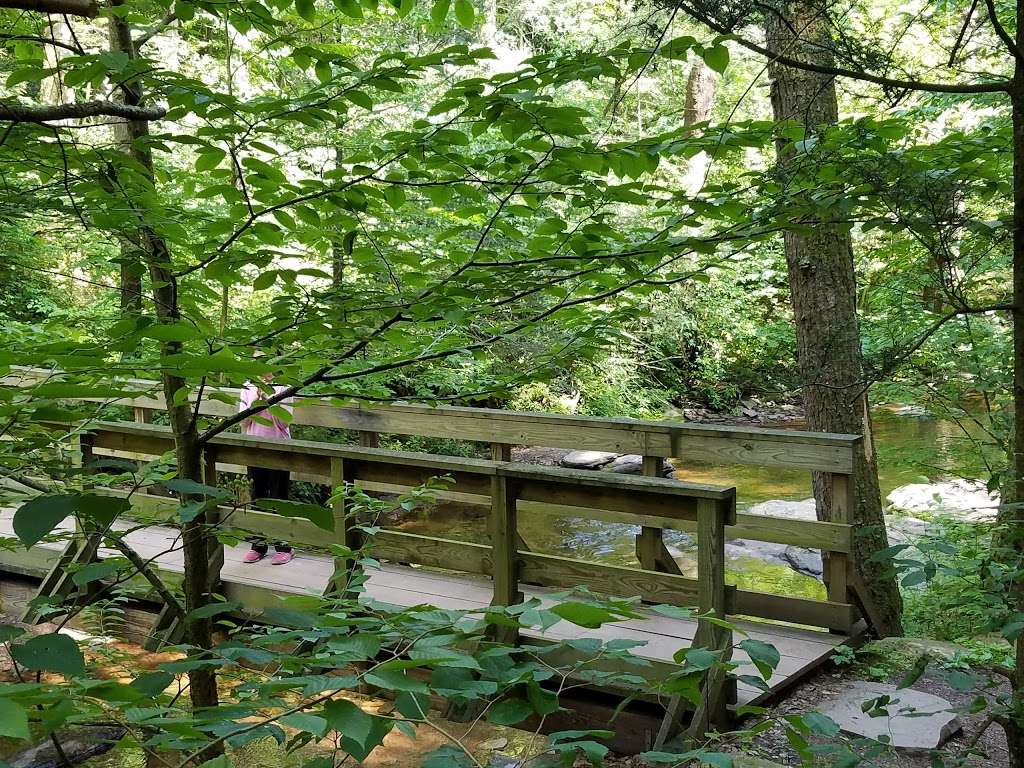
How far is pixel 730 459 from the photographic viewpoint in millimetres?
4496

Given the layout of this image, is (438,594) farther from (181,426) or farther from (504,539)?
(181,426)

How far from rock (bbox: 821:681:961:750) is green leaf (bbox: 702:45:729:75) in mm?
2350

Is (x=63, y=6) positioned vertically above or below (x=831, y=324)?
above

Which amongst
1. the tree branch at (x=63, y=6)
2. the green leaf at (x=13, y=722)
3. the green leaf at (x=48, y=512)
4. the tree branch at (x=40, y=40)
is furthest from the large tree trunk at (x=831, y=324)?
the green leaf at (x=13, y=722)

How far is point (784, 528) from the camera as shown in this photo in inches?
168

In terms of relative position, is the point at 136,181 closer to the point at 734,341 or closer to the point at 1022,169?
the point at 1022,169

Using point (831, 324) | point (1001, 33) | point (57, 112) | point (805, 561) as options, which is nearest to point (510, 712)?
point (57, 112)

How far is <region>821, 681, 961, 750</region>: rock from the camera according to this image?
3223mm

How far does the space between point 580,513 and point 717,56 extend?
298 cm

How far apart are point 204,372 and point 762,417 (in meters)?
17.2

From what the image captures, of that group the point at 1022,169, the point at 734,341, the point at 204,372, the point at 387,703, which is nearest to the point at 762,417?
the point at 734,341

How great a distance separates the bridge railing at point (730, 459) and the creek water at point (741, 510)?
1649 mm

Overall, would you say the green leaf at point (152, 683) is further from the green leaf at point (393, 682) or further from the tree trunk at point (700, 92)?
the tree trunk at point (700, 92)

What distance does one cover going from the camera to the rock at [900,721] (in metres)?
3.22
